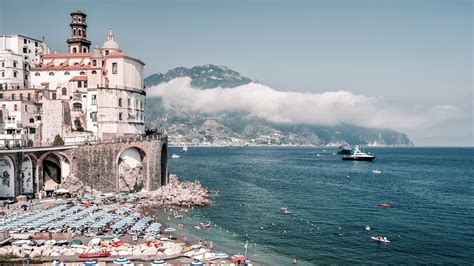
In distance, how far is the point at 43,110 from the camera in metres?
81.6

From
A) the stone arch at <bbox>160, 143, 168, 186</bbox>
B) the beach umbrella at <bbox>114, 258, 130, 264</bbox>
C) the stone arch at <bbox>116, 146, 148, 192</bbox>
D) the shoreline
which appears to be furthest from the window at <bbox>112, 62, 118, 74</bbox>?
the beach umbrella at <bbox>114, 258, 130, 264</bbox>

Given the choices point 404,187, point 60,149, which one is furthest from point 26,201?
point 404,187

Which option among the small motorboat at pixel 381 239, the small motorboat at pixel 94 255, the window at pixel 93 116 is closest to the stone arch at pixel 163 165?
the window at pixel 93 116

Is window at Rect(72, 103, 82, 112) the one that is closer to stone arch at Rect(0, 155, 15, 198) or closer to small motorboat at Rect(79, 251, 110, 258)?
stone arch at Rect(0, 155, 15, 198)

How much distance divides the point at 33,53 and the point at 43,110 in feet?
103

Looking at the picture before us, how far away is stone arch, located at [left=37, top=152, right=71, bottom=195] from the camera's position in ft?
240

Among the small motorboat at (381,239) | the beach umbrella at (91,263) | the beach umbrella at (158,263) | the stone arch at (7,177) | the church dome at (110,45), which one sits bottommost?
the small motorboat at (381,239)

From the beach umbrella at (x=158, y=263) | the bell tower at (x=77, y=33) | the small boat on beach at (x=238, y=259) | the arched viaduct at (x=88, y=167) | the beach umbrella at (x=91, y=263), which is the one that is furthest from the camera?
the bell tower at (x=77, y=33)

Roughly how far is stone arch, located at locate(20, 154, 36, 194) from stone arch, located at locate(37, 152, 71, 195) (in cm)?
270

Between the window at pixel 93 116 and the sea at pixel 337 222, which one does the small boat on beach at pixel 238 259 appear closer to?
the sea at pixel 337 222

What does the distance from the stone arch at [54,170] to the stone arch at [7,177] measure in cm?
727

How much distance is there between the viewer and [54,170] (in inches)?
2945

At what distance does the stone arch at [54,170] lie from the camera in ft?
240

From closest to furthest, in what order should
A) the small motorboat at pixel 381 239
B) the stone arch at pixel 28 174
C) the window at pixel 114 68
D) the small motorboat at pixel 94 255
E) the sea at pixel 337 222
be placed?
the small motorboat at pixel 94 255 → the sea at pixel 337 222 → the small motorboat at pixel 381 239 → the stone arch at pixel 28 174 → the window at pixel 114 68
